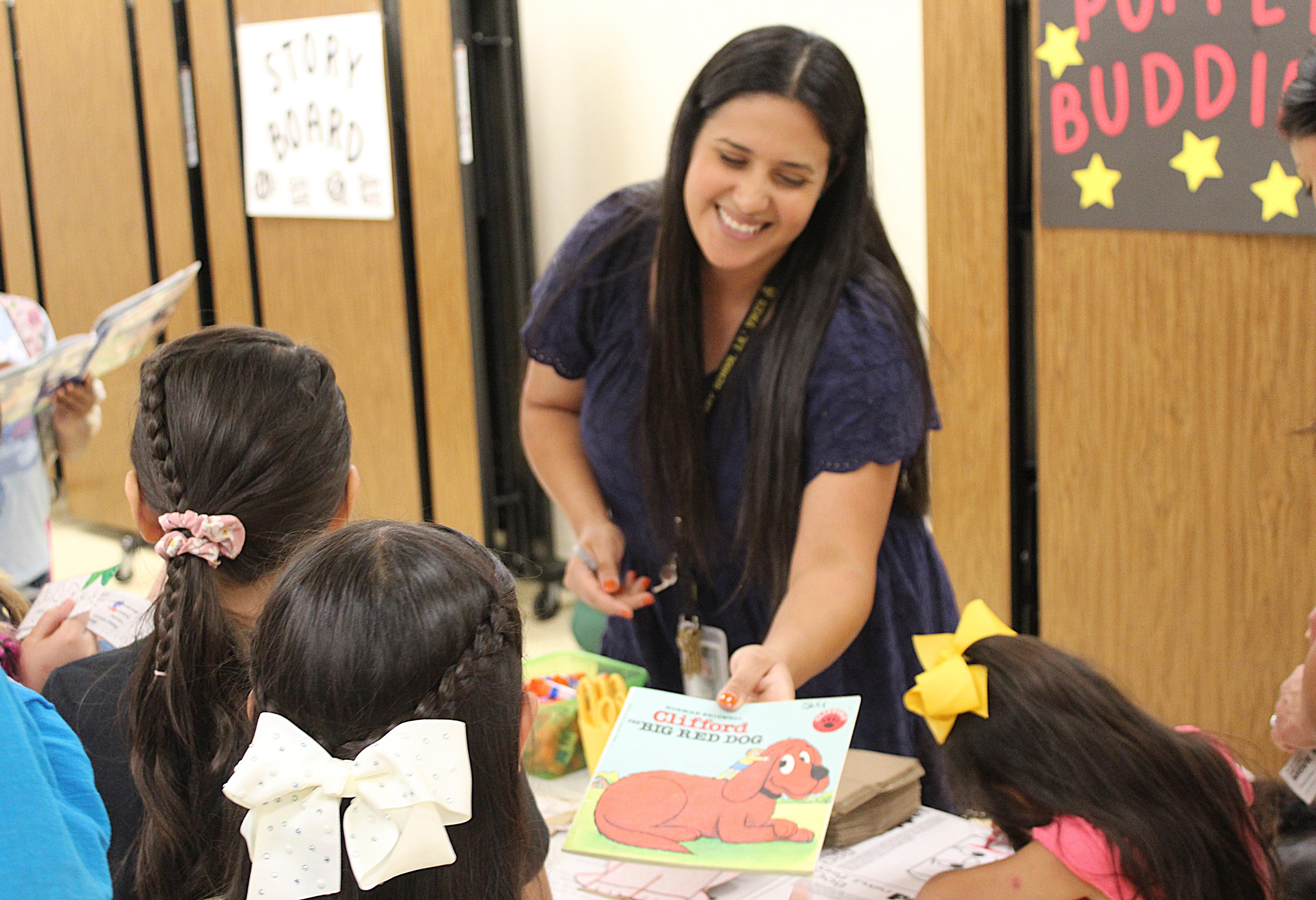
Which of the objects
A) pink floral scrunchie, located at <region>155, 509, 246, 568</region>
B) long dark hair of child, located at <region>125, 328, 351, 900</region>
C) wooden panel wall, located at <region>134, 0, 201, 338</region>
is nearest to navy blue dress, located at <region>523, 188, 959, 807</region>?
long dark hair of child, located at <region>125, 328, 351, 900</region>

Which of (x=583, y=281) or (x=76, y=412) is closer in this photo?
(x=583, y=281)

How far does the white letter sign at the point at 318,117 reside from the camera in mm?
3881

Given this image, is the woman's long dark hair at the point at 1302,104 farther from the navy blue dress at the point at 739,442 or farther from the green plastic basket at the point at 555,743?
the green plastic basket at the point at 555,743

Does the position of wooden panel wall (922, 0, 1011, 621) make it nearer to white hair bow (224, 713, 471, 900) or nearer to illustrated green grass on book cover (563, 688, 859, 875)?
illustrated green grass on book cover (563, 688, 859, 875)

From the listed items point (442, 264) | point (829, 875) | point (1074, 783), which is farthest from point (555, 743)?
point (442, 264)

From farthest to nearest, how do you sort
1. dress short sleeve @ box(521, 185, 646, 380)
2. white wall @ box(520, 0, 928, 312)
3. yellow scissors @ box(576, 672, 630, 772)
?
white wall @ box(520, 0, 928, 312) < dress short sleeve @ box(521, 185, 646, 380) < yellow scissors @ box(576, 672, 630, 772)

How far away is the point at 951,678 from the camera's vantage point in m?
1.38

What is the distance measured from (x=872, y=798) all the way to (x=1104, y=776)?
259 mm

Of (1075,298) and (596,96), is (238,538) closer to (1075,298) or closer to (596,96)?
(1075,298)

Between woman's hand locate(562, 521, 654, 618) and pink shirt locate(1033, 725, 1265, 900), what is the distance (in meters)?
0.69

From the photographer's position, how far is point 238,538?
125 centimetres

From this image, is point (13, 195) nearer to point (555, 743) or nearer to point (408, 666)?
point (555, 743)

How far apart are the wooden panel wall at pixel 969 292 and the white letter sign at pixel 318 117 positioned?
1890 mm

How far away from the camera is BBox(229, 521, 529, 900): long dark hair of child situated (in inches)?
37.4
